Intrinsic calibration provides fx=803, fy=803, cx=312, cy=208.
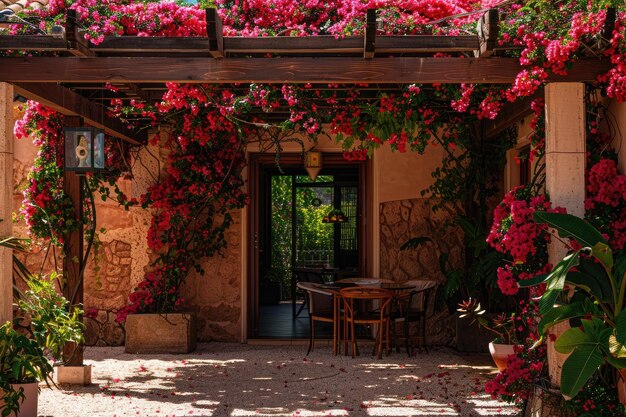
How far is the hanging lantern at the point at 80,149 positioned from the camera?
5.72 meters

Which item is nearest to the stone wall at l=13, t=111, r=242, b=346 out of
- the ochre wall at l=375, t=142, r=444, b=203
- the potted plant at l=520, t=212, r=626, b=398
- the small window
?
the ochre wall at l=375, t=142, r=444, b=203

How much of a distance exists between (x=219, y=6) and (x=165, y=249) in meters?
3.46

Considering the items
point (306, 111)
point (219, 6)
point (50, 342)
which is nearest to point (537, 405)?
point (306, 111)

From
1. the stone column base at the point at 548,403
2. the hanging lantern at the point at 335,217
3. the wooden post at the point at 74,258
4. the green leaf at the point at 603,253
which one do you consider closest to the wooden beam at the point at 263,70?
the green leaf at the point at 603,253

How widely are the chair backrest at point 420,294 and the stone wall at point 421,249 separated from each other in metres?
0.28

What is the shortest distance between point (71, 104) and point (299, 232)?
687 centimetres

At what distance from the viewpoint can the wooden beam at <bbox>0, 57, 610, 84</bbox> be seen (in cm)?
500

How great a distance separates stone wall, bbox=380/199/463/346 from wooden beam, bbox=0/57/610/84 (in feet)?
13.1

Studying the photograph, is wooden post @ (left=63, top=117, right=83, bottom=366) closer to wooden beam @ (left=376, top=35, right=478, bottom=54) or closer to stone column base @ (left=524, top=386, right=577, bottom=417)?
wooden beam @ (left=376, top=35, right=478, bottom=54)

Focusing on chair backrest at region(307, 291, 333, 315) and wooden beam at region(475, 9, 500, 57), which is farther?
chair backrest at region(307, 291, 333, 315)

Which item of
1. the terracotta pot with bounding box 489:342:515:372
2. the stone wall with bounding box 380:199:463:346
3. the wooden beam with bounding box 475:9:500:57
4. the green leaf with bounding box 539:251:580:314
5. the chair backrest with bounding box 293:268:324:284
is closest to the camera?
the green leaf with bounding box 539:251:580:314

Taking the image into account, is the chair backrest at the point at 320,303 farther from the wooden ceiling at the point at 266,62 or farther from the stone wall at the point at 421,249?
the wooden ceiling at the point at 266,62

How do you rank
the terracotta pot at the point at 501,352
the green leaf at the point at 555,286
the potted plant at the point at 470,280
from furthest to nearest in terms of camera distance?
the potted plant at the point at 470,280, the terracotta pot at the point at 501,352, the green leaf at the point at 555,286

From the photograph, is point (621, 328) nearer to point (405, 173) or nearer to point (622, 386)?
point (622, 386)
